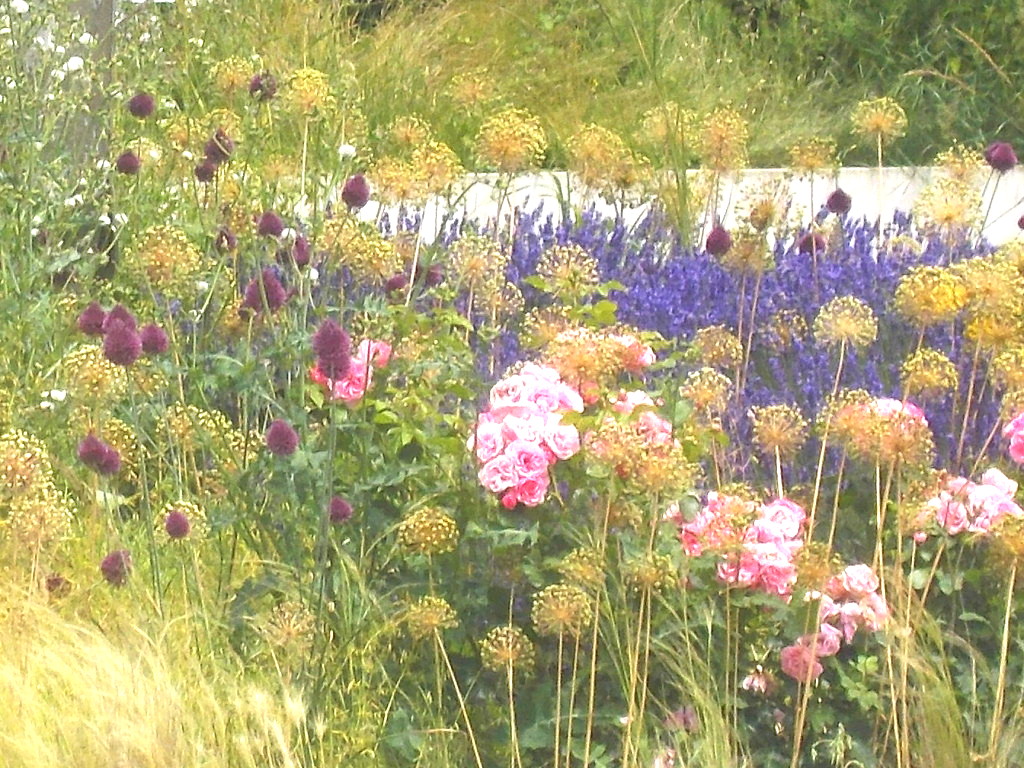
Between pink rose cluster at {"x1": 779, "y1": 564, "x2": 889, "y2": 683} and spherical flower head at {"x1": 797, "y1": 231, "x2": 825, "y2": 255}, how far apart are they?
144cm

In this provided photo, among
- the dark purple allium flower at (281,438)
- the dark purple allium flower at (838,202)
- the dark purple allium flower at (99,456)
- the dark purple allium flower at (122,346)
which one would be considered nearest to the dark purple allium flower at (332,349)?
the dark purple allium flower at (281,438)

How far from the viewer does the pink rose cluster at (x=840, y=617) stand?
2529 mm

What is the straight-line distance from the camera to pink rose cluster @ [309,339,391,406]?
279cm

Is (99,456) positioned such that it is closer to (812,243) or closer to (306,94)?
(306,94)

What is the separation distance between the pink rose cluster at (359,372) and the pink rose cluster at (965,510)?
849mm

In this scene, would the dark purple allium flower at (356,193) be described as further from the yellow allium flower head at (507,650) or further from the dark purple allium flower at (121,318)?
the yellow allium flower head at (507,650)

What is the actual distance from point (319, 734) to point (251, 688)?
0.54ft

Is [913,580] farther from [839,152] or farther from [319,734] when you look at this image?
[839,152]

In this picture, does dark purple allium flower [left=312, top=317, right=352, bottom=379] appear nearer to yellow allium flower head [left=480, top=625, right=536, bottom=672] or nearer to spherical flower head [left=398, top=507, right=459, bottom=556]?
spherical flower head [left=398, top=507, right=459, bottom=556]

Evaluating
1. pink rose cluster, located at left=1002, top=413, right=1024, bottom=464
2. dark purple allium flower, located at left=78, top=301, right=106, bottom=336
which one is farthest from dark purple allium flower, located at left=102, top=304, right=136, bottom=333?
pink rose cluster, located at left=1002, top=413, right=1024, bottom=464

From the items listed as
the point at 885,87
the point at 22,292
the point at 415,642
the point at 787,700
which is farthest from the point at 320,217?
the point at 885,87

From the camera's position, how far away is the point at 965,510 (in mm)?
2619

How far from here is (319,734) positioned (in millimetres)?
2301

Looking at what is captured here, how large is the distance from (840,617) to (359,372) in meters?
0.82
